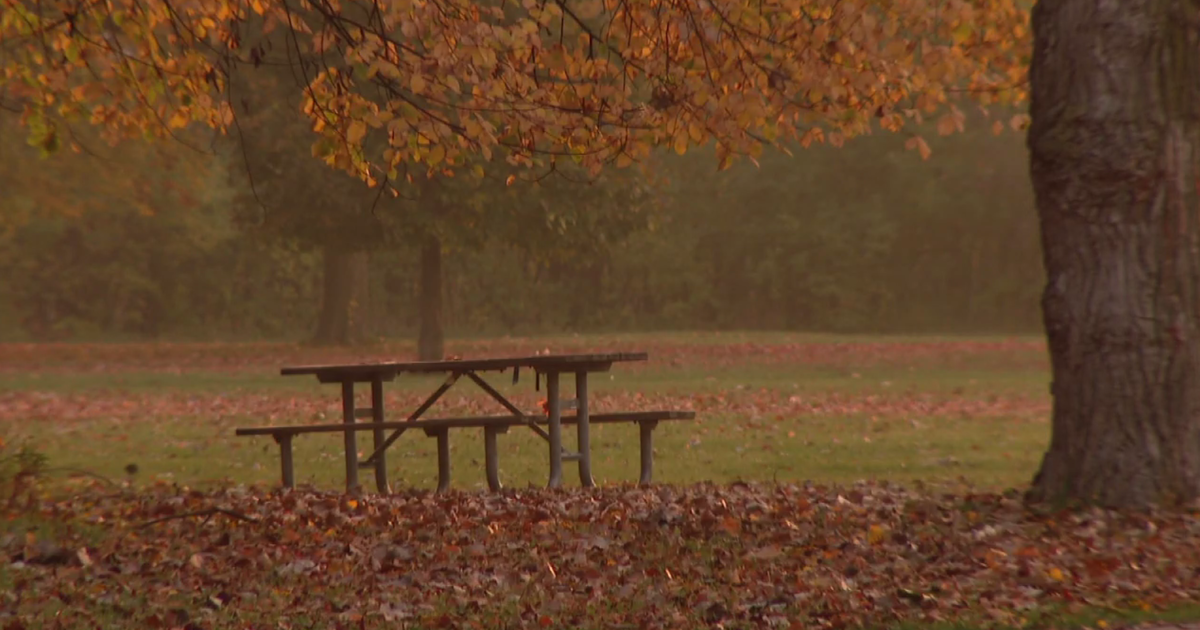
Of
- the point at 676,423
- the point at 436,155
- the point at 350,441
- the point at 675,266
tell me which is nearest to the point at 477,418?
the point at 350,441

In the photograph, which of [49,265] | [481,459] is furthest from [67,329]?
[481,459]

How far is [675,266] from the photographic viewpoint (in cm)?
5134

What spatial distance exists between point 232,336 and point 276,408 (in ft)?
91.6

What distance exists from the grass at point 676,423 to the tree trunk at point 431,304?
7.65 feet

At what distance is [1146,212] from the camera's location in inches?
312

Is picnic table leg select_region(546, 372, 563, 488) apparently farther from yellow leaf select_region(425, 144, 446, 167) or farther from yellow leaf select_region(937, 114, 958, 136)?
yellow leaf select_region(937, 114, 958, 136)

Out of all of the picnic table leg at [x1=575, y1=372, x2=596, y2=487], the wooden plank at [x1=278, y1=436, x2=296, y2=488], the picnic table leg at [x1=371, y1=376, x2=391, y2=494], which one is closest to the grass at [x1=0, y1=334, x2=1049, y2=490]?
the picnic table leg at [x1=371, y1=376, x2=391, y2=494]

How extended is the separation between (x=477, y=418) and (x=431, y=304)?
18.2 meters

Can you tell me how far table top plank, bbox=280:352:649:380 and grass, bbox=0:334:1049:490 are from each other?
2.16 meters

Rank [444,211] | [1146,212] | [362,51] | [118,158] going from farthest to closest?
[118,158]
[444,211]
[362,51]
[1146,212]

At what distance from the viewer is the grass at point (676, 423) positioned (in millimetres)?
13242

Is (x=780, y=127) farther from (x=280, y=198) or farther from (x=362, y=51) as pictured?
A: (x=280, y=198)

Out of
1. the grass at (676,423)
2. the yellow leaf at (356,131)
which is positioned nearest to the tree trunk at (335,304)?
the grass at (676,423)

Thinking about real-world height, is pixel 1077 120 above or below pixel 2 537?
above
